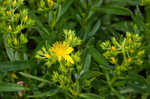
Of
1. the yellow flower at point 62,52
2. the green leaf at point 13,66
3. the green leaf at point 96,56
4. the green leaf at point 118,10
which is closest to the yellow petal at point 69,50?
the yellow flower at point 62,52

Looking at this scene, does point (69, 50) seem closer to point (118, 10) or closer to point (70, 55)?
point (70, 55)

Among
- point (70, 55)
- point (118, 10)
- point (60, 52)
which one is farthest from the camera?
point (118, 10)

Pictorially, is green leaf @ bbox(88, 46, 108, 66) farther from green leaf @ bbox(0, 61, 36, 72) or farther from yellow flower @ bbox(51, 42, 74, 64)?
green leaf @ bbox(0, 61, 36, 72)

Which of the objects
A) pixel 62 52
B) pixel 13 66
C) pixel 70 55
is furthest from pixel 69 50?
pixel 13 66

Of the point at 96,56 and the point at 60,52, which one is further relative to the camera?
the point at 96,56

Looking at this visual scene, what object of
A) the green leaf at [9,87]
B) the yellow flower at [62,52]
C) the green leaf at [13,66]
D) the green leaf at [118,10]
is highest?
the green leaf at [118,10]

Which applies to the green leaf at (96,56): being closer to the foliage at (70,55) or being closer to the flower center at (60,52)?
the foliage at (70,55)

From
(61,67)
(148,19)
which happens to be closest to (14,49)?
(61,67)

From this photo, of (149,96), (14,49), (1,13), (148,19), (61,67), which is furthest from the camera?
(149,96)

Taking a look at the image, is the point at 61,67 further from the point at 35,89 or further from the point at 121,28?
the point at 121,28

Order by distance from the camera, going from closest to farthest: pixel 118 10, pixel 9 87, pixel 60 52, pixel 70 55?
pixel 60 52 → pixel 9 87 → pixel 70 55 → pixel 118 10

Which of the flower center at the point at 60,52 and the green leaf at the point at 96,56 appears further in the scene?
the green leaf at the point at 96,56
